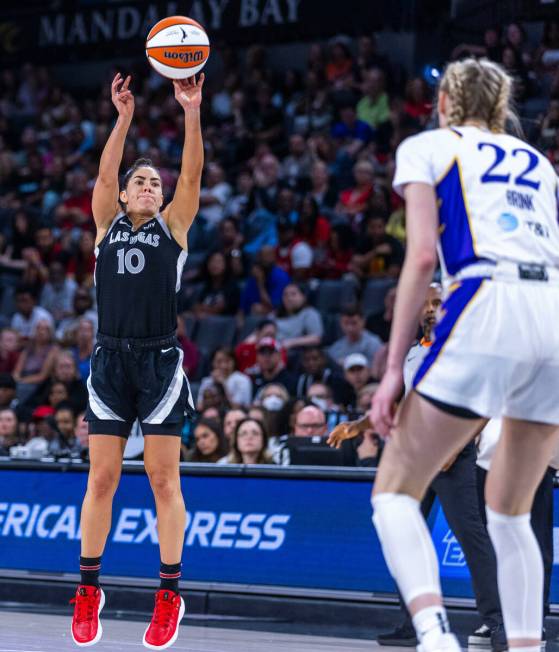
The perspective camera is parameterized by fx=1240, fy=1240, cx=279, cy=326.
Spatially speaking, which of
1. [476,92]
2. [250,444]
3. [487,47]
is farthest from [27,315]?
[476,92]

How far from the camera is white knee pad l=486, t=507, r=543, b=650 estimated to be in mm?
4145

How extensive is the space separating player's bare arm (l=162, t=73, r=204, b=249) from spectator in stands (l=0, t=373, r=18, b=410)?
6.26 m

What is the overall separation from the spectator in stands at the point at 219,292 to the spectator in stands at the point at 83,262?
1.83 m

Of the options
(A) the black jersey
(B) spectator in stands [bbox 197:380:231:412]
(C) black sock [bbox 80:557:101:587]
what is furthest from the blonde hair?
(B) spectator in stands [bbox 197:380:231:412]

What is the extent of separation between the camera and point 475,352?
12.9 feet

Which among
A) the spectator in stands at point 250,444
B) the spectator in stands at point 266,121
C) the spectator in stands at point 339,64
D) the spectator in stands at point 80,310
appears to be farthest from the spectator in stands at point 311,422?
the spectator in stands at point 339,64

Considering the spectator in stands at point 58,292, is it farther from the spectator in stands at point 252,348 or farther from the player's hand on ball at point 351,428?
the player's hand on ball at point 351,428

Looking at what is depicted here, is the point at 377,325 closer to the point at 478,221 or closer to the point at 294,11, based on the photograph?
the point at 294,11

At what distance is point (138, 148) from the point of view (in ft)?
57.5

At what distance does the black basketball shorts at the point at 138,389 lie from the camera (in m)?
6.23

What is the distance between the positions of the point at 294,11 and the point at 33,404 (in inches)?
304

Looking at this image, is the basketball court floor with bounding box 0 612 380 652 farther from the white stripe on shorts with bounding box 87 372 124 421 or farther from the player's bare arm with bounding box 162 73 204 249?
the player's bare arm with bounding box 162 73 204 249

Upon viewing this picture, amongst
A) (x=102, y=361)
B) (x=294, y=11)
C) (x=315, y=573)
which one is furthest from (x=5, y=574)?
(x=294, y=11)

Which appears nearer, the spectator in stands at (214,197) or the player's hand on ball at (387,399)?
the player's hand on ball at (387,399)
